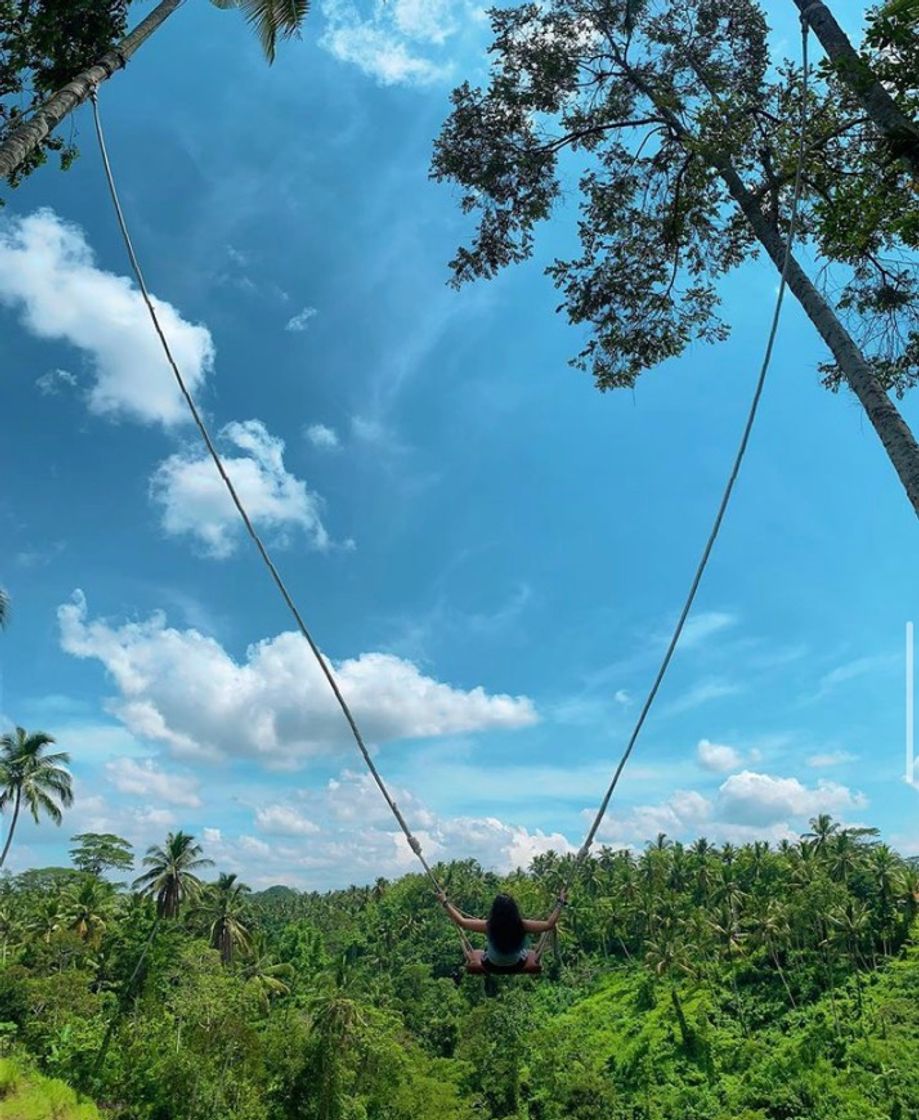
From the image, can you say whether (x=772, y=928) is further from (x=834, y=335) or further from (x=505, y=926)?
(x=834, y=335)

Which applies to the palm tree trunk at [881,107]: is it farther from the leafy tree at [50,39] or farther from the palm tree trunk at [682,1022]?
the palm tree trunk at [682,1022]

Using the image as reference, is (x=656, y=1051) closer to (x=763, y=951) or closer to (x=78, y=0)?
(x=763, y=951)

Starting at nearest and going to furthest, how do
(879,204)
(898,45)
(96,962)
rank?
1. (898,45)
2. (879,204)
3. (96,962)

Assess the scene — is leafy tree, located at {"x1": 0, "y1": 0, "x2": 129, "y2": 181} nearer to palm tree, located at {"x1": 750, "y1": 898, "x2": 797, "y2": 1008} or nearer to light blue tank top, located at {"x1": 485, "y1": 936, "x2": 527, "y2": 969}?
light blue tank top, located at {"x1": 485, "y1": 936, "x2": 527, "y2": 969}

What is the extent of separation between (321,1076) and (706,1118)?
1813 centimetres

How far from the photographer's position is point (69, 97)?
238 inches

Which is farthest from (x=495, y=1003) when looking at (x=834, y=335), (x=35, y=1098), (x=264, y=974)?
(x=834, y=335)

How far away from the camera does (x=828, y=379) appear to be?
833 cm

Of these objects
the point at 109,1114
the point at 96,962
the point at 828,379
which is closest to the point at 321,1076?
the point at 109,1114

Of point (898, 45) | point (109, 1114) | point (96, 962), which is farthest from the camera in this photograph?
point (96, 962)

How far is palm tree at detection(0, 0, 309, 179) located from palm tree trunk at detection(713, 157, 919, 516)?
14.6ft

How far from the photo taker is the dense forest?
28.0 meters

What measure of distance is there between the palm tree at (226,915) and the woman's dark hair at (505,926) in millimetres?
38827

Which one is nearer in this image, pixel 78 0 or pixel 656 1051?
pixel 78 0
